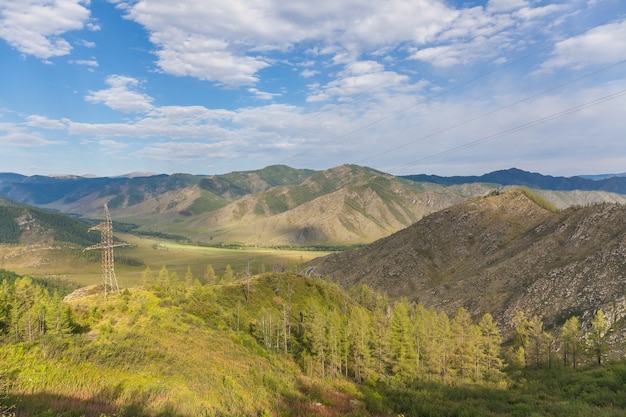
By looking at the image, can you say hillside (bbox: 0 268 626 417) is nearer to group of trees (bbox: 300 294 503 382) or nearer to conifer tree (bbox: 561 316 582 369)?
group of trees (bbox: 300 294 503 382)

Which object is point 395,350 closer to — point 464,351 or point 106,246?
point 464,351

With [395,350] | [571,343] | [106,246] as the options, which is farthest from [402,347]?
[106,246]

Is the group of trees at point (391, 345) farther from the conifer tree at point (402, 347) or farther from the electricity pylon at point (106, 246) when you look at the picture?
the electricity pylon at point (106, 246)

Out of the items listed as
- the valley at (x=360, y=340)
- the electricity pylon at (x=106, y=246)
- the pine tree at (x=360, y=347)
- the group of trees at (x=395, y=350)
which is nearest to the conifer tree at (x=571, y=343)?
the valley at (x=360, y=340)

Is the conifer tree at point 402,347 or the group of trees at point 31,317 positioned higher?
the group of trees at point 31,317

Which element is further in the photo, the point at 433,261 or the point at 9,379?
the point at 433,261

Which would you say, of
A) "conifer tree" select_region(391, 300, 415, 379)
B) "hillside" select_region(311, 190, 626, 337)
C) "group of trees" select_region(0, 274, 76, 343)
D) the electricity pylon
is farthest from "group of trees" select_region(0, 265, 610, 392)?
"hillside" select_region(311, 190, 626, 337)

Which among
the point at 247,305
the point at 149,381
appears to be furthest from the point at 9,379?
the point at 247,305

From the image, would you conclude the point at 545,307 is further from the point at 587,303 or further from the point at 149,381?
the point at 149,381

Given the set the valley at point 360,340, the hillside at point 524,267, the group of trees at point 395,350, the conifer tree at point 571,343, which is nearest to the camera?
the valley at point 360,340
